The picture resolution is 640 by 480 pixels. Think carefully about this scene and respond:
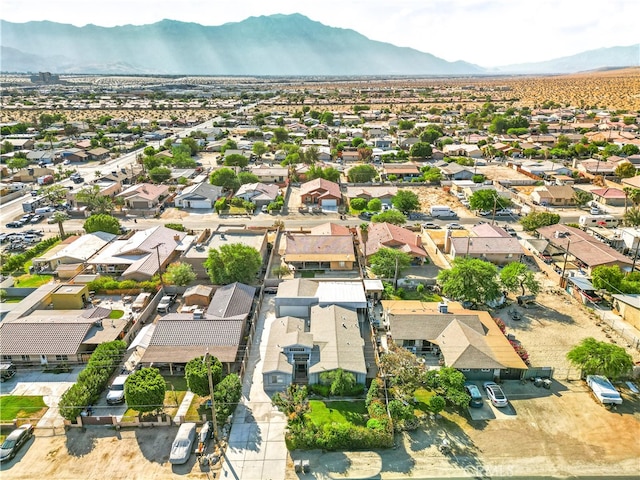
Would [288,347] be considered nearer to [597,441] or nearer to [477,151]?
[597,441]

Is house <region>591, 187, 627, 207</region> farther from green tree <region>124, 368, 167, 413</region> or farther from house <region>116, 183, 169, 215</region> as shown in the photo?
green tree <region>124, 368, 167, 413</region>

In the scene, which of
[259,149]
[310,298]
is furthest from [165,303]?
[259,149]

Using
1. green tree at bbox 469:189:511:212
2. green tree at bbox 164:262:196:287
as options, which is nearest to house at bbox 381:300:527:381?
green tree at bbox 164:262:196:287

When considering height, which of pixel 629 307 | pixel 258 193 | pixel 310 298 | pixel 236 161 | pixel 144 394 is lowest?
pixel 629 307

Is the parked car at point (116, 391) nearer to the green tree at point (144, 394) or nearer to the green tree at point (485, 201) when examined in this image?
the green tree at point (144, 394)

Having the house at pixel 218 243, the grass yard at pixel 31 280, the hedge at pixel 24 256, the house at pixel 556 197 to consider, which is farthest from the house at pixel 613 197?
the hedge at pixel 24 256

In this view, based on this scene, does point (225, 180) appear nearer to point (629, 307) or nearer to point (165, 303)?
point (165, 303)

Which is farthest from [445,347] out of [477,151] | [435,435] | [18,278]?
[477,151]

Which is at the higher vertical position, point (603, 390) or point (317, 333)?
point (317, 333)

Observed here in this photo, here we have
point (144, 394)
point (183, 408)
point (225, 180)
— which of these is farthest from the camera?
point (225, 180)
